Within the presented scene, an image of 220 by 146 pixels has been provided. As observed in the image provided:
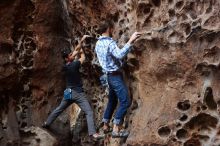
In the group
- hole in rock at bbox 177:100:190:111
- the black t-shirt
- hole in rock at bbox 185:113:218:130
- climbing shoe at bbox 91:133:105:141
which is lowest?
climbing shoe at bbox 91:133:105:141

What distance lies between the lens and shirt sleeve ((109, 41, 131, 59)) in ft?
18.6

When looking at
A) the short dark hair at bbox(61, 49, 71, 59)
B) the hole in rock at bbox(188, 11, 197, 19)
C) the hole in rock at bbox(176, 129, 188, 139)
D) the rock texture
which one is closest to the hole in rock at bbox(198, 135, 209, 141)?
the rock texture

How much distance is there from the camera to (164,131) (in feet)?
17.9

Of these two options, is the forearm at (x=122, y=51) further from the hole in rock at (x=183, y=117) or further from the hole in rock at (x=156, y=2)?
the hole in rock at (x=183, y=117)

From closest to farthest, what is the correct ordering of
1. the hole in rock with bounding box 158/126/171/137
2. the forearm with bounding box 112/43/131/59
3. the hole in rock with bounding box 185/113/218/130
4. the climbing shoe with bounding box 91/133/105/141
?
the hole in rock with bounding box 185/113/218/130 < the hole in rock with bounding box 158/126/171/137 < the forearm with bounding box 112/43/131/59 < the climbing shoe with bounding box 91/133/105/141

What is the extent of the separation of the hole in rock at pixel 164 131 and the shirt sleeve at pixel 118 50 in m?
0.94

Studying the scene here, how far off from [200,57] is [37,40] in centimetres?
316

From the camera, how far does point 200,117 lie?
5215 millimetres

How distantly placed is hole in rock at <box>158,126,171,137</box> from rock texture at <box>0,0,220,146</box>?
0.01 m

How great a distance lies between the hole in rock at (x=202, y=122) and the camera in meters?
5.14

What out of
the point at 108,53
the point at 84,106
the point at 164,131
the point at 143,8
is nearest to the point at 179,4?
the point at 143,8

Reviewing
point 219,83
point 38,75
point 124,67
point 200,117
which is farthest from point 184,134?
point 38,75

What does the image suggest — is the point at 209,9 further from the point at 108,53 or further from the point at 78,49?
the point at 78,49

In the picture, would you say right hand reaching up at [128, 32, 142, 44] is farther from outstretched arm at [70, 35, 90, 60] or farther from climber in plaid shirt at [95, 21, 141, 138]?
outstretched arm at [70, 35, 90, 60]
